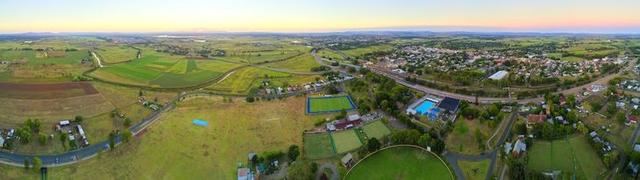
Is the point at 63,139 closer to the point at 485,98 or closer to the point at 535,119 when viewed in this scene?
the point at 535,119

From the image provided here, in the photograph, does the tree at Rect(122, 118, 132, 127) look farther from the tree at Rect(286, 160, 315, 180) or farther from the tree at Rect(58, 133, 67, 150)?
the tree at Rect(286, 160, 315, 180)

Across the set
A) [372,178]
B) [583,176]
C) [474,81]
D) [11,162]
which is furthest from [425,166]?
[11,162]

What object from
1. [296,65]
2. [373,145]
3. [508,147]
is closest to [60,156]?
[373,145]

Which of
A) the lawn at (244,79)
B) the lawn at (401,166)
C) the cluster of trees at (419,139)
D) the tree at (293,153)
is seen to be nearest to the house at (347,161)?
the lawn at (401,166)

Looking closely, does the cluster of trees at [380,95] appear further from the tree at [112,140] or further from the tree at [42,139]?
the tree at [42,139]

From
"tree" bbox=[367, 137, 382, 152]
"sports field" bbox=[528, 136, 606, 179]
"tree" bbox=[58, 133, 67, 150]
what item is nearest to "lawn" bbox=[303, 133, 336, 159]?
"tree" bbox=[367, 137, 382, 152]
